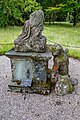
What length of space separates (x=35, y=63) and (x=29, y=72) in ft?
0.77

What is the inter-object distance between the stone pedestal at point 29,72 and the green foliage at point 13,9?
10.0 meters

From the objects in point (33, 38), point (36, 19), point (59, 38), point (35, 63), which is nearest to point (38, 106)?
point (35, 63)

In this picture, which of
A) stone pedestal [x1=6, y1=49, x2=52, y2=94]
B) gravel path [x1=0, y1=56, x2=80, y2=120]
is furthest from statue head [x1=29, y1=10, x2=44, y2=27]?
gravel path [x1=0, y1=56, x2=80, y2=120]

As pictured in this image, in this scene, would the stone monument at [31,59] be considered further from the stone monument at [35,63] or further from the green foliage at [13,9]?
the green foliage at [13,9]

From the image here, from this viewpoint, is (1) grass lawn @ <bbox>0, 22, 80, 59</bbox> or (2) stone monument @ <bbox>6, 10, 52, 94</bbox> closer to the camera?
(2) stone monument @ <bbox>6, 10, 52, 94</bbox>

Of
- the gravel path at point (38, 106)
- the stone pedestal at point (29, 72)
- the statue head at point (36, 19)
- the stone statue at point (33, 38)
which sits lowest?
the gravel path at point (38, 106)

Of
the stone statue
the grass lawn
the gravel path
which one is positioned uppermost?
the stone statue

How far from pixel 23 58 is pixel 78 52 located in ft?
12.7

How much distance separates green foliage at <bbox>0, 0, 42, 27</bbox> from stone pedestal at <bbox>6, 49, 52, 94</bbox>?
1003cm

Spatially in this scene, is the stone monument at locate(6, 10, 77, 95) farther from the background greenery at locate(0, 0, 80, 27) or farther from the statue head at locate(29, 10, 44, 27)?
the background greenery at locate(0, 0, 80, 27)

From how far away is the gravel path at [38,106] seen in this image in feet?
11.5

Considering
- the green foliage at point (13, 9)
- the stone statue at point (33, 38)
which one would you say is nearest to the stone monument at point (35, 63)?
the stone statue at point (33, 38)

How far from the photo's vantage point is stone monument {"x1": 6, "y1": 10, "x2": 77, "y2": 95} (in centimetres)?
426

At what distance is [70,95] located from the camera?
427 centimetres
